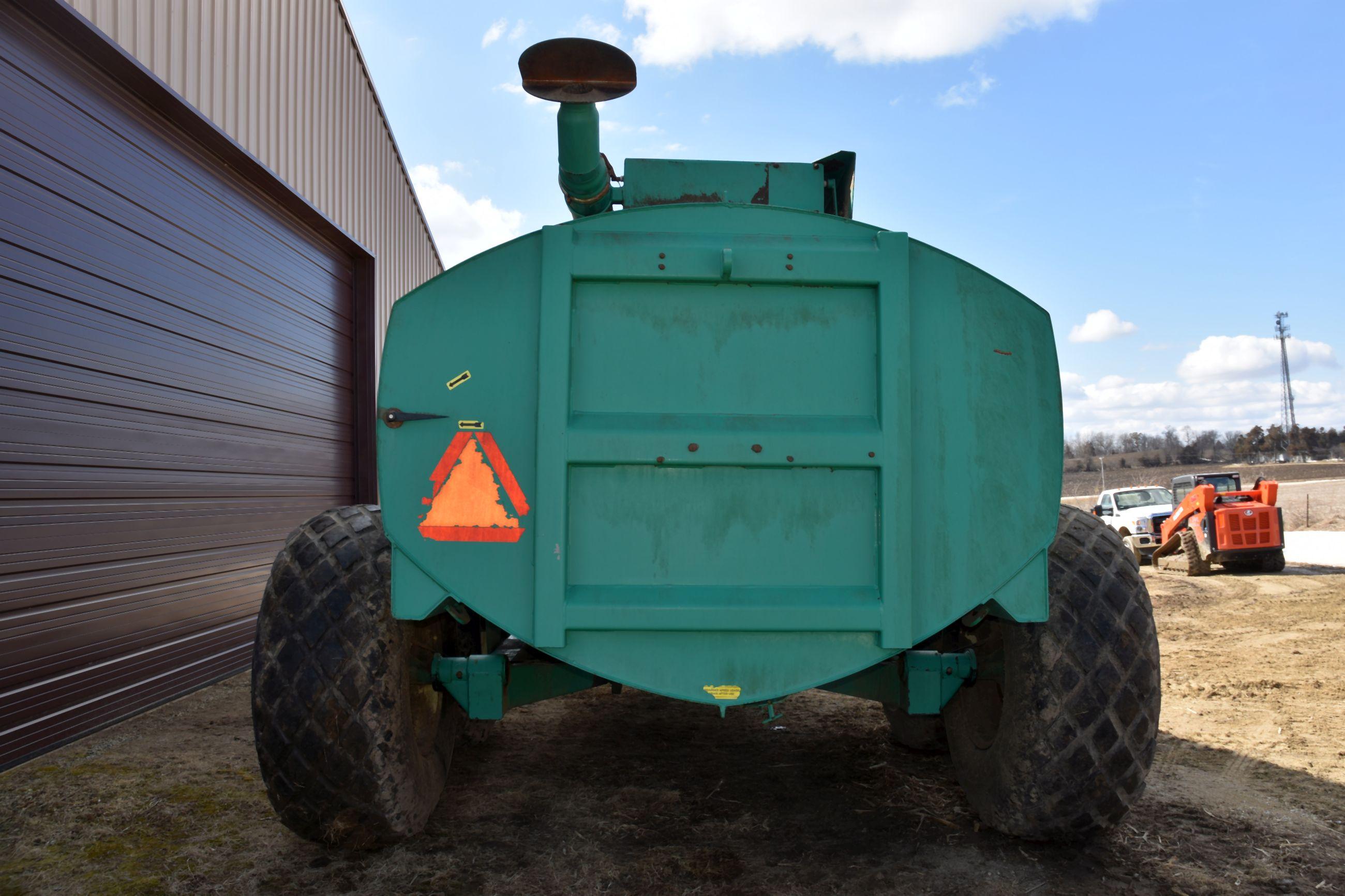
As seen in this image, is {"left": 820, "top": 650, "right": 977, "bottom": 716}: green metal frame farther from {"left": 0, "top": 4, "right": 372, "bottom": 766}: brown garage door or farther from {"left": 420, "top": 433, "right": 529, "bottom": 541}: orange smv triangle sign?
{"left": 0, "top": 4, "right": 372, "bottom": 766}: brown garage door

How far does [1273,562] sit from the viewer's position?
49.5ft

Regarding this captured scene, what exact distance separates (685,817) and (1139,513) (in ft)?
63.6

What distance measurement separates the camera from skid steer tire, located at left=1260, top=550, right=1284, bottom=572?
591 inches

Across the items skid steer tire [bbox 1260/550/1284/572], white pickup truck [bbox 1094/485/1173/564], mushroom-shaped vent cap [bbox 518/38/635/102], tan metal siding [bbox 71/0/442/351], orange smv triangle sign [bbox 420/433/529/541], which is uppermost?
tan metal siding [bbox 71/0/442/351]

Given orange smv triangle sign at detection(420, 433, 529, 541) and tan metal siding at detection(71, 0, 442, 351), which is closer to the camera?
orange smv triangle sign at detection(420, 433, 529, 541)

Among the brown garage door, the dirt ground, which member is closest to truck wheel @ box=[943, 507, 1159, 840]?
the dirt ground

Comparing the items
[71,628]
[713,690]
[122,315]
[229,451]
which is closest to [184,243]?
[122,315]

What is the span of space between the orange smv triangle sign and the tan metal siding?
4.31 meters

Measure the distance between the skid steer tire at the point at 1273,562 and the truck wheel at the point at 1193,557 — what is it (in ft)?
2.78

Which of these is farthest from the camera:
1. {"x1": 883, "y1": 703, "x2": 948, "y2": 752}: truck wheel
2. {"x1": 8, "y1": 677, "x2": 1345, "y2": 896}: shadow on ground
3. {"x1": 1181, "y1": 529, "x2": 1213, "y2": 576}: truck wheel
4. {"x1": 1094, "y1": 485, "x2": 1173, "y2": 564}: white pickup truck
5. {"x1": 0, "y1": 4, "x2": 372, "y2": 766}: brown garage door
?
{"x1": 1094, "y1": 485, "x2": 1173, "y2": 564}: white pickup truck

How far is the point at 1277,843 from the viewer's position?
3.25 m

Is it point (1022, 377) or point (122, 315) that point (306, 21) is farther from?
point (1022, 377)

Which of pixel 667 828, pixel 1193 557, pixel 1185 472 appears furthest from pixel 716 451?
pixel 1185 472

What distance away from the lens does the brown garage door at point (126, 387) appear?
181 inches
